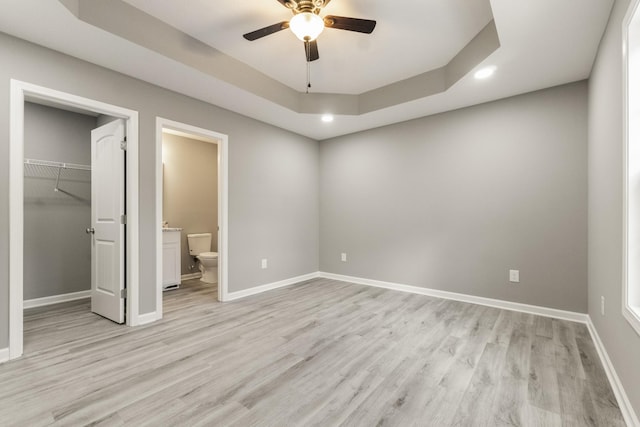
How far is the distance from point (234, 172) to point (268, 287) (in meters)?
1.70

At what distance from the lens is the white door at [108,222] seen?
2844mm

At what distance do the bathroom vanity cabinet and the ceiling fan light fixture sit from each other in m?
3.43

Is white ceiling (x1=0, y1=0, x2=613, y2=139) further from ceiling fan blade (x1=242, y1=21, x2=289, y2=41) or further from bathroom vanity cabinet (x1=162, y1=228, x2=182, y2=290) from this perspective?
bathroom vanity cabinet (x1=162, y1=228, x2=182, y2=290)

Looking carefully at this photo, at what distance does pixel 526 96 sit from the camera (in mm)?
3180

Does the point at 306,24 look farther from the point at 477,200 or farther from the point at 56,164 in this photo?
the point at 56,164

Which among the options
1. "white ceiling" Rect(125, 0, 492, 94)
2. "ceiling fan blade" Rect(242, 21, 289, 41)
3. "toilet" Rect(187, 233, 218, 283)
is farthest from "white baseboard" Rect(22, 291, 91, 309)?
"ceiling fan blade" Rect(242, 21, 289, 41)

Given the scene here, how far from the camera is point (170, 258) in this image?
14.2ft

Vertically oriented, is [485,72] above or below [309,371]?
above

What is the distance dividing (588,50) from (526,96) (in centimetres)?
81

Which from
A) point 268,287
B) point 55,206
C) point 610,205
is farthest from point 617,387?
point 55,206

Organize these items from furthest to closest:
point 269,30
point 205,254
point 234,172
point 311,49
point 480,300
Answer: point 205,254, point 234,172, point 480,300, point 311,49, point 269,30

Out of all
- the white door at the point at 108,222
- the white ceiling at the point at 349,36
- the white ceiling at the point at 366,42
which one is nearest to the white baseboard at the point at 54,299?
the white door at the point at 108,222

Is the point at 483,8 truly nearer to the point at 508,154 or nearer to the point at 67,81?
the point at 508,154

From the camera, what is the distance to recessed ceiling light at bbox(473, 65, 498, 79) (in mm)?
2664
